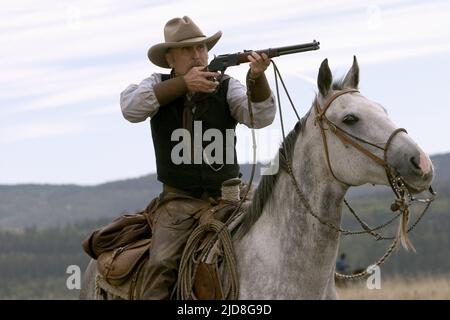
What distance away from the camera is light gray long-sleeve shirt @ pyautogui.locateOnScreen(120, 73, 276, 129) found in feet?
35.6

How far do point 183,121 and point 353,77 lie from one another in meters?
1.64

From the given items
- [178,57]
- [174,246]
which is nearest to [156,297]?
[174,246]

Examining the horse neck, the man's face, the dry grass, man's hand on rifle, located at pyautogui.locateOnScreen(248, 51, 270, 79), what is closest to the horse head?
the horse neck

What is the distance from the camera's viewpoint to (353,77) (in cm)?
1037

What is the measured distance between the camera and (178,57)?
38.0ft

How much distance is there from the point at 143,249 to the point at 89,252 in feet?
3.07

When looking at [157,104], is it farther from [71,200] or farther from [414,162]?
[71,200]

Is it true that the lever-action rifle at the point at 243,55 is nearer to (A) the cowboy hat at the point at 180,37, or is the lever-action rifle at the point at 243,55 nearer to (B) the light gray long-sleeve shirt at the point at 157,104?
(B) the light gray long-sleeve shirt at the point at 157,104

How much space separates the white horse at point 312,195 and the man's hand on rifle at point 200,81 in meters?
0.79

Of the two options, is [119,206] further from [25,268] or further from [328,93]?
A: [328,93]

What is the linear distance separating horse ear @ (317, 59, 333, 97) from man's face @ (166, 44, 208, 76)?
1.56 m

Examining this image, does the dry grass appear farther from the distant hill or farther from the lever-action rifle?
the distant hill

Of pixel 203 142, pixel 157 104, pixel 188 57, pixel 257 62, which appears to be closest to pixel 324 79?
→ pixel 257 62

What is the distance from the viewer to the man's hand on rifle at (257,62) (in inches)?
412
